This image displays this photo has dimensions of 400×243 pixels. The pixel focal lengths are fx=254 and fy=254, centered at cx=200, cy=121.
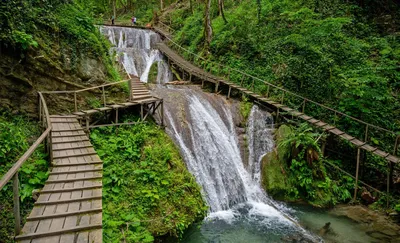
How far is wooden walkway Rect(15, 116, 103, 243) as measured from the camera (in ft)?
12.3

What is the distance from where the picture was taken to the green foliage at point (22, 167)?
478 cm

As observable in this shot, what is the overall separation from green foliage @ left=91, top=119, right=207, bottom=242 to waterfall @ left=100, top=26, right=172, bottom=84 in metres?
10.5

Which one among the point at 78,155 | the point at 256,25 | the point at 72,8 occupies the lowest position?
the point at 78,155

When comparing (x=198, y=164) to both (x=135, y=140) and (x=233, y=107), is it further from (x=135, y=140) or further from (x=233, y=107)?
(x=233, y=107)

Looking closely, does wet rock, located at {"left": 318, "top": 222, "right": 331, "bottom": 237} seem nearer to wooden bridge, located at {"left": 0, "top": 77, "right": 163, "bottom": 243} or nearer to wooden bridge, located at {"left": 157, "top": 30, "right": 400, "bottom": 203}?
wooden bridge, located at {"left": 157, "top": 30, "right": 400, "bottom": 203}

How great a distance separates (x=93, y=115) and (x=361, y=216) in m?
10.9

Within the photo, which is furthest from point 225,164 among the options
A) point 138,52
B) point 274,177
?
point 138,52

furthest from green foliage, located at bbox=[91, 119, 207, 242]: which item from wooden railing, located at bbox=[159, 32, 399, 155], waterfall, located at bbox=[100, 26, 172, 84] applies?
waterfall, located at bbox=[100, 26, 172, 84]

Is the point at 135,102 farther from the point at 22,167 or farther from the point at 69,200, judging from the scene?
the point at 69,200

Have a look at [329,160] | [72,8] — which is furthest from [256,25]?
[72,8]

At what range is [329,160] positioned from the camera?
1227 cm

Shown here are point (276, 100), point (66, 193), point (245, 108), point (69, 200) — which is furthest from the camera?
point (276, 100)

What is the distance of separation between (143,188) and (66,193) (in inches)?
115

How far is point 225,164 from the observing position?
10.9 m
